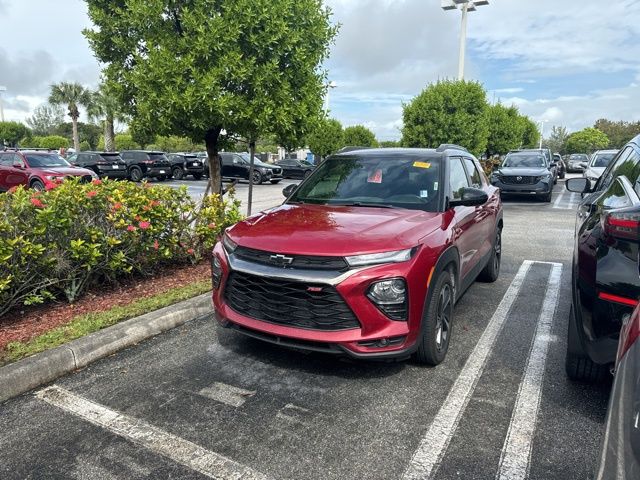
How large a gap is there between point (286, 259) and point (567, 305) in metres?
3.52

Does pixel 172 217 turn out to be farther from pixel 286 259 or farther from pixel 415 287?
pixel 415 287

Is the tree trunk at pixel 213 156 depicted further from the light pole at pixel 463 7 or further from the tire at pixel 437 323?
the light pole at pixel 463 7

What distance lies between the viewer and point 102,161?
76.6ft

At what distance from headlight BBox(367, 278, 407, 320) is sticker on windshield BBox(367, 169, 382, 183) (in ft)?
5.22

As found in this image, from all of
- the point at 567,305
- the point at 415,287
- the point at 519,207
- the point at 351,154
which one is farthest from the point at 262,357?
the point at 519,207

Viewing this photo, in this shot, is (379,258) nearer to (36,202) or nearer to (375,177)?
(375,177)

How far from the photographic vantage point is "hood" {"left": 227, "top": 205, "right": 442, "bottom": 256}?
3.07 m

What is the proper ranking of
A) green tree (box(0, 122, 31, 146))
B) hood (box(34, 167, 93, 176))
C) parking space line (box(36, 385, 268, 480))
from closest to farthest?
parking space line (box(36, 385, 268, 480)), hood (box(34, 167, 93, 176)), green tree (box(0, 122, 31, 146))

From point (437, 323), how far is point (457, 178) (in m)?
1.79

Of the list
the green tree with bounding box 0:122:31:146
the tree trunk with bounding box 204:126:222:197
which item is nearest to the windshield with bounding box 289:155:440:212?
the tree trunk with bounding box 204:126:222:197

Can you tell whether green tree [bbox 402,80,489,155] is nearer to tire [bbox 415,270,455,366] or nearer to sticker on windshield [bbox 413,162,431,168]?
sticker on windshield [bbox 413,162,431,168]

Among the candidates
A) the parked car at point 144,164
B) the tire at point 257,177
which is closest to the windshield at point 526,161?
the tire at point 257,177

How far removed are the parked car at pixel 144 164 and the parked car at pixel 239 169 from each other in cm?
338

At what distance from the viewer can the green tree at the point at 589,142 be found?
254 ft
